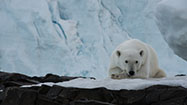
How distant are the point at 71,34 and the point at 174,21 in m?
7.07

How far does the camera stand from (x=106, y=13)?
11672 millimetres

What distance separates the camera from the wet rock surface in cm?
241

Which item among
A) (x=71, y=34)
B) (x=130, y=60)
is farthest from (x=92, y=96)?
(x=71, y=34)

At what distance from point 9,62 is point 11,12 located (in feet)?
6.49

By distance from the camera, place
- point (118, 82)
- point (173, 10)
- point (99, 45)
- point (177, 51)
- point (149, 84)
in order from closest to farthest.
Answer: point (149, 84) → point (118, 82) → point (173, 10) → point (177, 51) → point (99, 45)

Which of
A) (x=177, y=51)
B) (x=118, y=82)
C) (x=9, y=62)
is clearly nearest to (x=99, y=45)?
(x=9, y=62)

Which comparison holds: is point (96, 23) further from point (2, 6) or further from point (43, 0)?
point (2, 6)

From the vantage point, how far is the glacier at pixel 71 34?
33.8ft

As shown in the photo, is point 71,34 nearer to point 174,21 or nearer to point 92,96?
point 174,21

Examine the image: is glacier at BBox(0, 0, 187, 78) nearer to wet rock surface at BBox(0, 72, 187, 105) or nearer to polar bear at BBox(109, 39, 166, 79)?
polar bear at BBox(109, 39, 166, 79)

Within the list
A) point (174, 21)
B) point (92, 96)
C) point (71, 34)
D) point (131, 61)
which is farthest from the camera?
point (71, 34)

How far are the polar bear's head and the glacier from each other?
633 centimetres

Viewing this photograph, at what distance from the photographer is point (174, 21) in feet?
14.0

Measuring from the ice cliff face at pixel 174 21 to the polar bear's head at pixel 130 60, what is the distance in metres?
0.75
